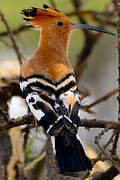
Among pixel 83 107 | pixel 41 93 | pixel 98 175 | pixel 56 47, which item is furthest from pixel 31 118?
pixel 83 107

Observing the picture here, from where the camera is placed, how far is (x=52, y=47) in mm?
3146

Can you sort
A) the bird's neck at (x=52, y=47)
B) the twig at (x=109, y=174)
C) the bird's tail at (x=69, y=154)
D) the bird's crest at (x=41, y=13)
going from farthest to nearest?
the bird's crest at (x=41, y=13), the bird's neck at (x=52, y=47), the twig at (x=109, y=174), the bird's tail at (x=69, y=154)

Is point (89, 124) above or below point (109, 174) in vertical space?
above

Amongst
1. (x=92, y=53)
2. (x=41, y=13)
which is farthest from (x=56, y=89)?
(x=92, y=53)

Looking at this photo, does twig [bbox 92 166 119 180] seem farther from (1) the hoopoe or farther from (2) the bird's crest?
(2) the bird's crest

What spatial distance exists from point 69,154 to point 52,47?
106 centimetres

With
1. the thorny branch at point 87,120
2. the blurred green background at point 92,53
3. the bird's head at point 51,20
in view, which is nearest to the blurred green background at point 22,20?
the blurred green background at point 92,53

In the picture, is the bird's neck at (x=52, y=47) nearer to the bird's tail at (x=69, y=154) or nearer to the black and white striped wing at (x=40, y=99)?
the black and white striped wing at (x=40, y=99)

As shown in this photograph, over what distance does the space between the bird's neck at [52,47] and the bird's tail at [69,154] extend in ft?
2.60

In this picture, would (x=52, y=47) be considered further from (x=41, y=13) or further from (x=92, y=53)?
(x=92, y=53)

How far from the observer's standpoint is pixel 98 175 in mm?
2676

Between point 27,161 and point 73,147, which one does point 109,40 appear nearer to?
point 27,161

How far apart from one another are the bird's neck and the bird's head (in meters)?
0.03

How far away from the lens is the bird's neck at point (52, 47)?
9.80ft
